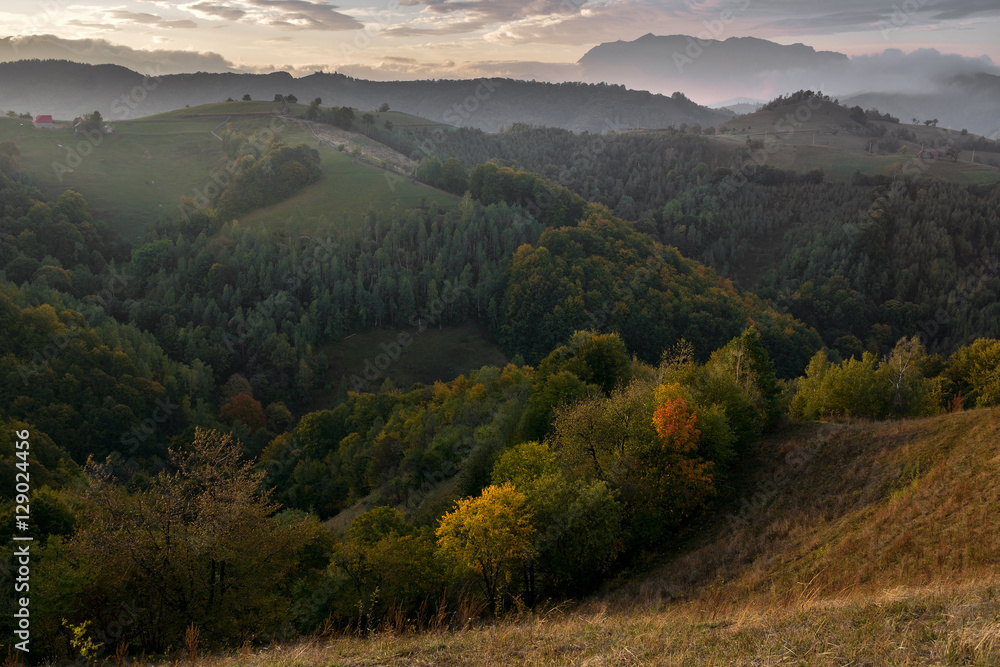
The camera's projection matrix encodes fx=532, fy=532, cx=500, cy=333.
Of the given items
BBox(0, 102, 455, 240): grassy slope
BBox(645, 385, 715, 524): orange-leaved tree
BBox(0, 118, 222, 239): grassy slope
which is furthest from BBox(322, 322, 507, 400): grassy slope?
BBox(645, 385, 715, 524): orange-leaved tree

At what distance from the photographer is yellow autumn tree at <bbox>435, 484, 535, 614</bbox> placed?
95.9ft

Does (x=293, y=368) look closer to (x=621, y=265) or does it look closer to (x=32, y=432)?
(x=32, y=432)

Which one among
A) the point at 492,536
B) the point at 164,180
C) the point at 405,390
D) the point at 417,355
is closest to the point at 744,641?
the point at 492,536

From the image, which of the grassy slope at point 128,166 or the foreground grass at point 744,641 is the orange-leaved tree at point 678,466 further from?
the grassy slope at point 128,166

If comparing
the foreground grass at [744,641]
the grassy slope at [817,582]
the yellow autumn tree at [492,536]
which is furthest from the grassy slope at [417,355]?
the foreground grass at [744,641]

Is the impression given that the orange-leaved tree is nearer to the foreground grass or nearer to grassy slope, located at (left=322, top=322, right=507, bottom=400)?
the foreground grass

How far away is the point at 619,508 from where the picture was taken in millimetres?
32875

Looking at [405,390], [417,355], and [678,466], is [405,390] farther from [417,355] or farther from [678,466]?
[678,466]

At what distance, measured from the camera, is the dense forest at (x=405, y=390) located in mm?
25234

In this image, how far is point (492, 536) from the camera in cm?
2925

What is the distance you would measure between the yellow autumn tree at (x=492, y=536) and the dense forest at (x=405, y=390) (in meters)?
0.21

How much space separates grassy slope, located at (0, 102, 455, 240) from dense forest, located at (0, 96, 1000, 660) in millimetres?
6678

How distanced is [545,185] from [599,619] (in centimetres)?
16315

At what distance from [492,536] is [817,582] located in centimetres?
1538
